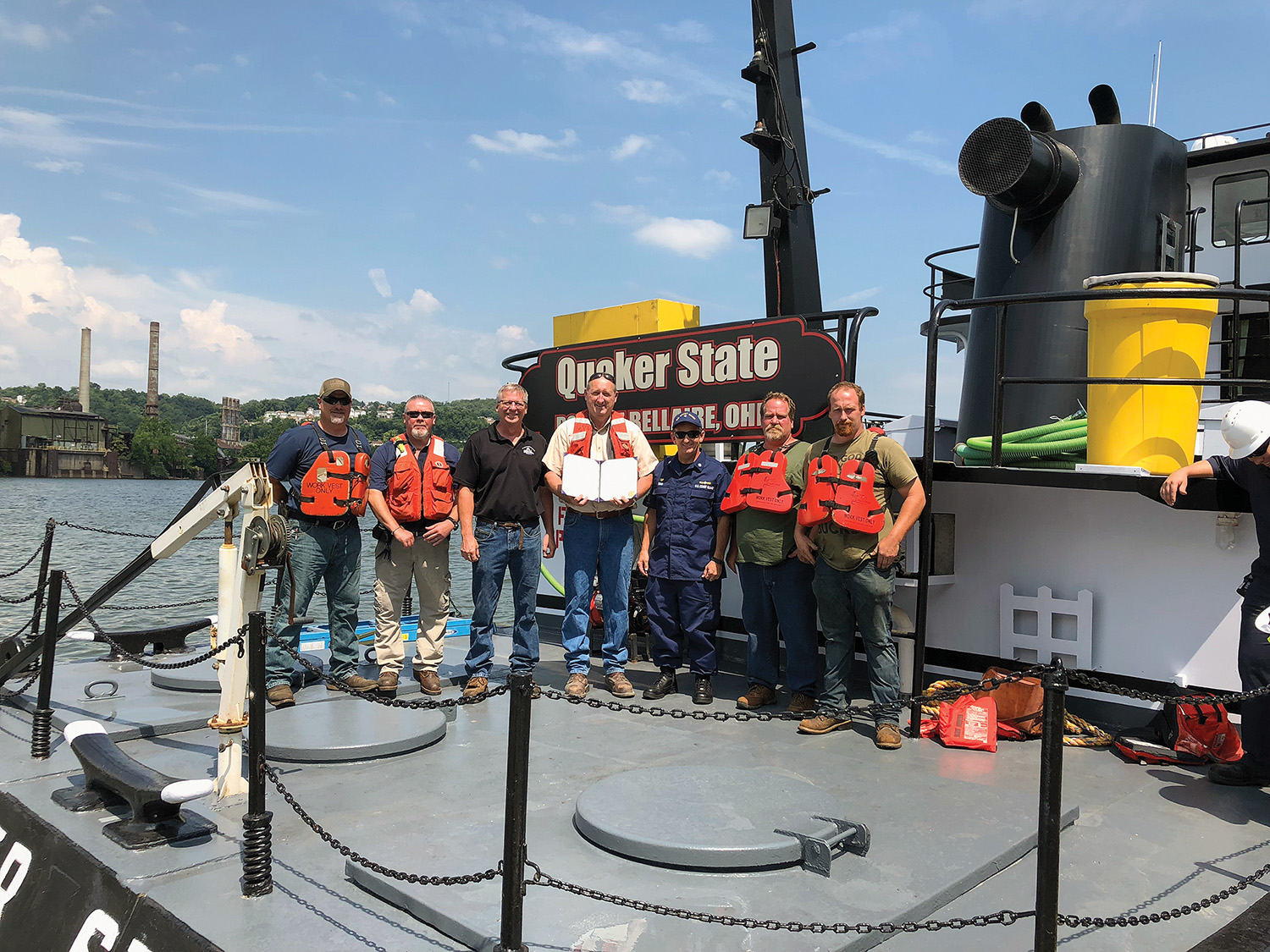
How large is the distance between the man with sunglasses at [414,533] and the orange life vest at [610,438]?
85 centimetres

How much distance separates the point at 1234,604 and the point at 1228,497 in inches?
29.5

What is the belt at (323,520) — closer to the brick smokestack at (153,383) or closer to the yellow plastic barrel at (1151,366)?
the yellow plastic barrel at (1151,366)

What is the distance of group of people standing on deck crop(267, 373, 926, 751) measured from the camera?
5.73m

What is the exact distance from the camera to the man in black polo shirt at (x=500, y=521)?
597cm

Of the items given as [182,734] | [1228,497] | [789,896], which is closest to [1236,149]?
[1228,497]

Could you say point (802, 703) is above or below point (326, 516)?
below

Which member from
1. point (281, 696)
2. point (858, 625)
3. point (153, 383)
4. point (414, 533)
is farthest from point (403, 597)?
point (153, 383)

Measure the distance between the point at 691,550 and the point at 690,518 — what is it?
8.6 inches

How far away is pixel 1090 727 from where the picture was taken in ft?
17.4

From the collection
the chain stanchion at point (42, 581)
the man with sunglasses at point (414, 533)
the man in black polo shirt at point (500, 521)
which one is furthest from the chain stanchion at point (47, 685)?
the man in black polo shirt at point (500, 521)

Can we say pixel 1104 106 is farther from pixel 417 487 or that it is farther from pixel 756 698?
pixel 417 487

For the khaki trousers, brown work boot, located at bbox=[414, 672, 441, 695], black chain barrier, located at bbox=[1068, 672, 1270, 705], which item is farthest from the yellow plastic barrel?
brown work boot, located at bbox=[414, 672, 441, 695]

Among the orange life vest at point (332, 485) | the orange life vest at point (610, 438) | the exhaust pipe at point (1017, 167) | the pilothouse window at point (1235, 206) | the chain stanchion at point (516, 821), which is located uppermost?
the pilothouse window at point (1235, 206)

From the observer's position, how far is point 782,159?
8.36 m
